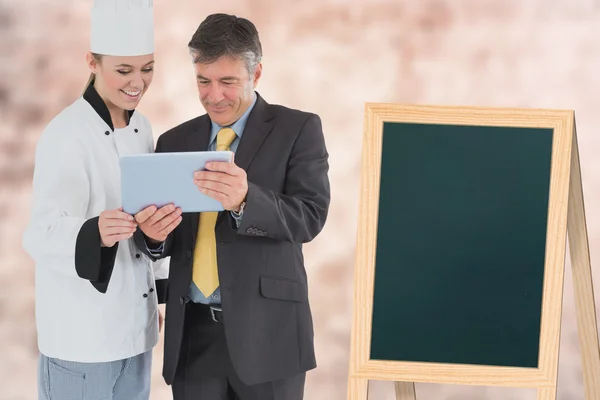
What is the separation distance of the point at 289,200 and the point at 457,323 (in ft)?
2.10

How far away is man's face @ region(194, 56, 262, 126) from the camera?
2.33 meters

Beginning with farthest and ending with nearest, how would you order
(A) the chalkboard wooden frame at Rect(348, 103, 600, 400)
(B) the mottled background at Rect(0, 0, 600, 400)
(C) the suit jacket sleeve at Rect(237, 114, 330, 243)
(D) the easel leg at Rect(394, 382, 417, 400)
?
(B) the mottled background at Rect(0, 0, 600, 400), (D) the easel leg at Rect(394, 382, 417, 400), (A) the chalkboard wooden frame at Rect(348, 103, 600, 400), (C) the suit jacket sleeve at Rect(237, 114, 330, 243)

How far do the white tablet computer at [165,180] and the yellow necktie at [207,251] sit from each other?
0.65 feet

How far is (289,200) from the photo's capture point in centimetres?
232

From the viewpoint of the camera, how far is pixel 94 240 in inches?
88.4

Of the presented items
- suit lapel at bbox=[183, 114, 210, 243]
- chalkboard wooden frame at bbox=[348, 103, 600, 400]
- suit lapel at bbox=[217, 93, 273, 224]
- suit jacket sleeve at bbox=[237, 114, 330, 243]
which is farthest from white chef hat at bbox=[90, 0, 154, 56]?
chalkboard wooden frame at bbox=[348, 103, 600, 400]

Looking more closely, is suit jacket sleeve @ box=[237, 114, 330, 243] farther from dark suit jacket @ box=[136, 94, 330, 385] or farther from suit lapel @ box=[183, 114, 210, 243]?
suit lapel @ box=[183, 114, 210, 243]

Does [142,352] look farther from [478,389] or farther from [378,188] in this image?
[478,389]

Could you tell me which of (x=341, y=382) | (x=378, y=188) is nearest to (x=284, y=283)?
(x=378, y=188)

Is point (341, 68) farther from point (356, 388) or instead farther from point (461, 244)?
point (356, 388)

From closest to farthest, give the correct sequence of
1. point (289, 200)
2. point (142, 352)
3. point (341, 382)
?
point (289, 200) → point (142, 352) → point (341, 382)

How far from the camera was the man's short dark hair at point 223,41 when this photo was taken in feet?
7.61

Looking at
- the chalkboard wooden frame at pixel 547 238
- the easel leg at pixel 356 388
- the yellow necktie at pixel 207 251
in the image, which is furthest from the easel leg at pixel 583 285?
the yellow necktie at pixel 207 251

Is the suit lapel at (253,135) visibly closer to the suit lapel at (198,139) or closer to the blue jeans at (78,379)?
the suit lapel at (198,139)
